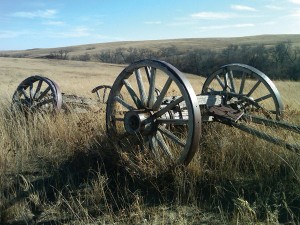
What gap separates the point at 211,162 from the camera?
13.8 feet

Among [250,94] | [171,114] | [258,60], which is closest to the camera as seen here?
[171,114]

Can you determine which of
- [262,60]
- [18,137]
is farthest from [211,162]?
[262,60]

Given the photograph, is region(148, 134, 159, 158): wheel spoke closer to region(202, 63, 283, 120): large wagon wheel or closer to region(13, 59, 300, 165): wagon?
region(13, 59, 300, 165): wagon

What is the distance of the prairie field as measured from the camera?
3439 mm

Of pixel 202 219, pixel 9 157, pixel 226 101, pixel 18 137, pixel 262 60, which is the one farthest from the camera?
pixel 262 60

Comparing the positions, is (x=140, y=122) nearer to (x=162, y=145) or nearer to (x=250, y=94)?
(x=162, y=145)

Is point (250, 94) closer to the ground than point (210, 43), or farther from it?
closer to the ground

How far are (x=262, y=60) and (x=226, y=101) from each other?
3321cm

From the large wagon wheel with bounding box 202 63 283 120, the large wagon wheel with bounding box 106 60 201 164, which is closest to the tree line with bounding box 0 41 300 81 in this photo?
the large wagon wheel with bounding box 202 63 283 120

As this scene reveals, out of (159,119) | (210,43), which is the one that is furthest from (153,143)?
(210,43)

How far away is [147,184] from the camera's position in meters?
4.03

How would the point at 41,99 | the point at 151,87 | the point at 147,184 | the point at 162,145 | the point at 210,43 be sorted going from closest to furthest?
1. the point at 147,184
2. the point at 162,145
3. the point at 151,87
4. the point at 41,99
5. the point at 210,43

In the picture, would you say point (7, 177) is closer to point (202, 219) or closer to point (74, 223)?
point (74, 223)

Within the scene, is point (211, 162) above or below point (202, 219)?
above
